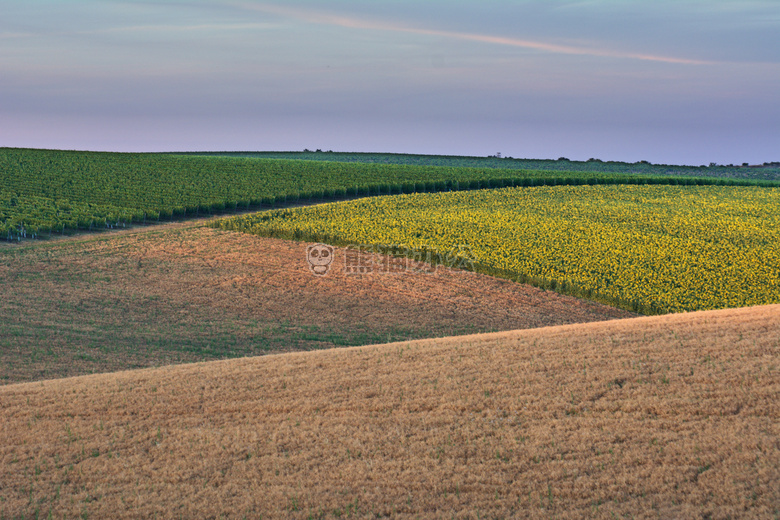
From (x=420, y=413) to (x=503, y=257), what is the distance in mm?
19746

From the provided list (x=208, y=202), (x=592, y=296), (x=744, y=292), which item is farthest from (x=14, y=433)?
(x=208, y=202)

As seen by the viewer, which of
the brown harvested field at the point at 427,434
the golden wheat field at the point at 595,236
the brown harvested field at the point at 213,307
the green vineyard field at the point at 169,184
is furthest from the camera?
the green vineyard field at the point at 169,184

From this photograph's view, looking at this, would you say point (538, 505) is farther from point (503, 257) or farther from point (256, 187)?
point (256, 187)

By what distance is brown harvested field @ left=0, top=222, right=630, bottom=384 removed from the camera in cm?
2116

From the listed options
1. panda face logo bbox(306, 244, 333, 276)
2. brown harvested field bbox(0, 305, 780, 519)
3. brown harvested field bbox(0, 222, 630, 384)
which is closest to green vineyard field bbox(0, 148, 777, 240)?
brown harvested field bbox(0, 222, 630, 384)

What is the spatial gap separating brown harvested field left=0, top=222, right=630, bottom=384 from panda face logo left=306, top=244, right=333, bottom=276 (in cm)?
45

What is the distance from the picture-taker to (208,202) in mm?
50562

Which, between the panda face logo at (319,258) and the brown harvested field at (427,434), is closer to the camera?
the brown harvested field at (427,434)

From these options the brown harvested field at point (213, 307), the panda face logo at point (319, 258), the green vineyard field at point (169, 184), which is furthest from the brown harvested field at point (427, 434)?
the green vineyard field at point (169, 184)

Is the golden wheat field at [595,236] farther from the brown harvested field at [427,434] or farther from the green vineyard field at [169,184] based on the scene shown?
the brown harvested field at [427,434]

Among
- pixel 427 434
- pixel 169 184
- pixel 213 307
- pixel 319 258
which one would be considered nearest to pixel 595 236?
pixel 319 258

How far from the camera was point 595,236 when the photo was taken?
3700cm

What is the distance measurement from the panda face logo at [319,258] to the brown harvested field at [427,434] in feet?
48.7

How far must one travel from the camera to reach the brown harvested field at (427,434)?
9.70 m
